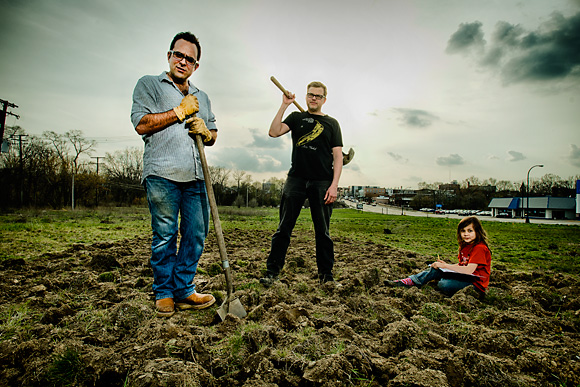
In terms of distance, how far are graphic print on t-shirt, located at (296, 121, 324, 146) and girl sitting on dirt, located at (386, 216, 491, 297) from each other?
1926mm

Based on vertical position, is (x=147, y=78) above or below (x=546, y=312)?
above

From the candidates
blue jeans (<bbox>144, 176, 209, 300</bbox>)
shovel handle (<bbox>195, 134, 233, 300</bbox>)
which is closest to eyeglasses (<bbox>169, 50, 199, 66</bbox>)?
shovel handle (<bbox>195, 134, 233, 300</bbox>)

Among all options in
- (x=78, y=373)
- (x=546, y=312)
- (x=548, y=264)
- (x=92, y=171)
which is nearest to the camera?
(x=78, y=373)

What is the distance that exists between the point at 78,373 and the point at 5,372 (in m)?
0.39

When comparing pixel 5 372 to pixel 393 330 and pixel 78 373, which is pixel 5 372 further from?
pixel 393 330

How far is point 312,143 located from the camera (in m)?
3.44

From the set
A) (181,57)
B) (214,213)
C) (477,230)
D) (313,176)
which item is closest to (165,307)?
(214,213)

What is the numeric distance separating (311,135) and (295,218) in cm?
103

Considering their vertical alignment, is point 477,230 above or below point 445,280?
above

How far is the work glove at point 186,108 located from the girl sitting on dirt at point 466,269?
2781 mm

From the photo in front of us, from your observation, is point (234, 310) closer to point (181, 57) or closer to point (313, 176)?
point (313, 176)

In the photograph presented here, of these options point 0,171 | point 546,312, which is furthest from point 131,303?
point 0,171

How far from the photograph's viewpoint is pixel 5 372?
1437 mm

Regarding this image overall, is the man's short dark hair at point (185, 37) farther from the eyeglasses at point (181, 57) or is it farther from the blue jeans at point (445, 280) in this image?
the blue jeans at point (445, 280)
